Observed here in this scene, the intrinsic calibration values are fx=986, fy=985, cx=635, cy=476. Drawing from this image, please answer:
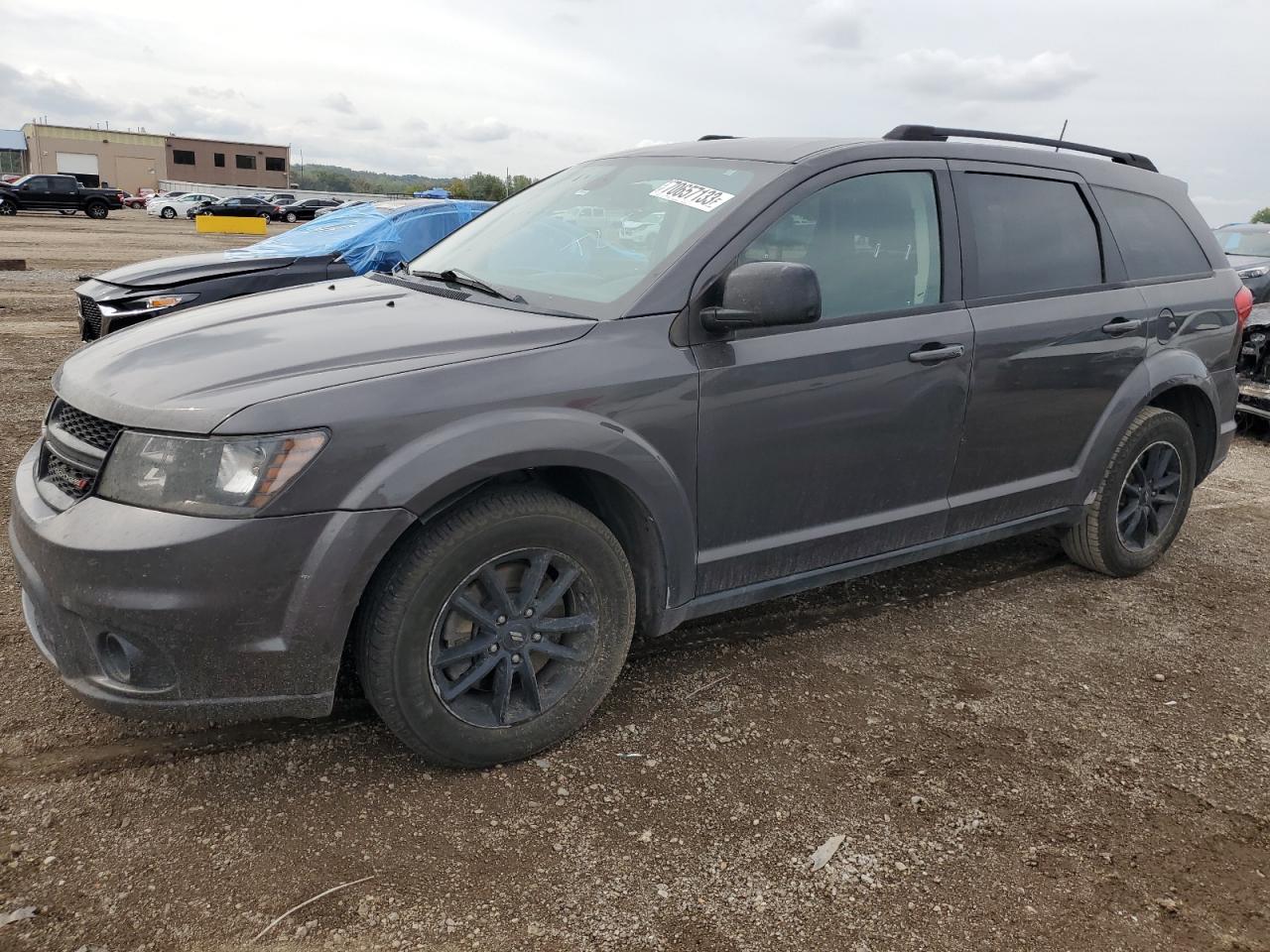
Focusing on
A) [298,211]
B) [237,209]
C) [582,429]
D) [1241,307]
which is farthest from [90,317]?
[298,211]

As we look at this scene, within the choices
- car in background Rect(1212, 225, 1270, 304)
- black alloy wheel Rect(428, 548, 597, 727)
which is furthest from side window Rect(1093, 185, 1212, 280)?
car in background Rect(1212, 225, 1270, 304)

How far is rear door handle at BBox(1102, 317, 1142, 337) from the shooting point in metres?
4.01

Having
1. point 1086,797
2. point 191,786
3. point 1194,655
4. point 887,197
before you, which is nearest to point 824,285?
point 887,197

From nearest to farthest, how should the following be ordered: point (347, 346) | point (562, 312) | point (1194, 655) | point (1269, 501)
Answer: point (347, 346), point (562, 312), point (1194, 655), point (1269, 501)

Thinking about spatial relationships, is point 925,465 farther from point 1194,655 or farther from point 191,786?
point 191,786

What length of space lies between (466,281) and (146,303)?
14.2 feet

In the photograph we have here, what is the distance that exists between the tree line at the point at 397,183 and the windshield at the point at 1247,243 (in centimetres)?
1040

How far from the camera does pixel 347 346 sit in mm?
2697

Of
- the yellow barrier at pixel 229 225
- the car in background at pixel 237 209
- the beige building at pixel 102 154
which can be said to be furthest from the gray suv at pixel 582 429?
the beige building at pixel 102 154

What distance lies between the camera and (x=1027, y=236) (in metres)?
3.86

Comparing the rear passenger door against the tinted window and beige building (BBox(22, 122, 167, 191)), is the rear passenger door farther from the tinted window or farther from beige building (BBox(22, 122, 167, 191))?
beige building (BBox(22, 122, 167, 191))

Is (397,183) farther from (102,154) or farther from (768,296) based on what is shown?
(768,296)

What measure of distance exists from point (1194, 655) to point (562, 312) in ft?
9.34

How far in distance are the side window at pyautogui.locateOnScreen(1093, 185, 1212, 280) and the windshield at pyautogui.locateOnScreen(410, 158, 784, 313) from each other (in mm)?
1846
